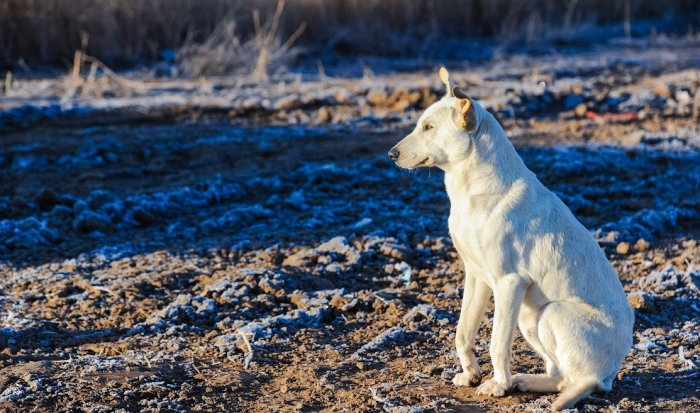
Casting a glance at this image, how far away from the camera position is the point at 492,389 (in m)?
4.39

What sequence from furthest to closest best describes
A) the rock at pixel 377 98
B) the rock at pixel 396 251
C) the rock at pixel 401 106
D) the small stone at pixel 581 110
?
the rock at pixel 377 98, the small stone at pixel 581 110, the rock at pixel 401 106, the rock at pixel 396 251

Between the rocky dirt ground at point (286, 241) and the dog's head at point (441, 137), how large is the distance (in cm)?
124

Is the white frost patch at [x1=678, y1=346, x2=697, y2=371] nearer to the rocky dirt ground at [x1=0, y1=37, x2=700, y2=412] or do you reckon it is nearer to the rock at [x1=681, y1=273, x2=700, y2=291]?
the rocky dirt ground at [x1=0, y1=37, x2=700, y2=412]

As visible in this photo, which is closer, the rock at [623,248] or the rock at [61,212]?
the rock at [623,248]

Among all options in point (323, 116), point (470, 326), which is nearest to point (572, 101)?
point (323, 116)

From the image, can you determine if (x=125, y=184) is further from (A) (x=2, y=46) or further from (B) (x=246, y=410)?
(A) (x=2, y=46)

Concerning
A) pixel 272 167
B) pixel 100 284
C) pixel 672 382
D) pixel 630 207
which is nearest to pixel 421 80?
pixel 272 167

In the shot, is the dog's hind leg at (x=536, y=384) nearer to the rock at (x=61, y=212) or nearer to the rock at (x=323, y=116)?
the rock at (x=61, y=212)

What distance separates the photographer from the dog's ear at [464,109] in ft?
13.7

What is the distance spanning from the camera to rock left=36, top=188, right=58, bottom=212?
821 centimetres

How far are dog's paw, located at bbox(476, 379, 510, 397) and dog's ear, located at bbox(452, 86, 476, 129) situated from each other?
4.31 ft

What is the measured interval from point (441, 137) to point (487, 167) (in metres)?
0.28

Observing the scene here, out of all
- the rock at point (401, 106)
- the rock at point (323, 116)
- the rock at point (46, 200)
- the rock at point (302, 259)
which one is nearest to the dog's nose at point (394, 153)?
the rock at point (302, 259)

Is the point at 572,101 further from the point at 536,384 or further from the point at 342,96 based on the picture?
the point at 536,384
